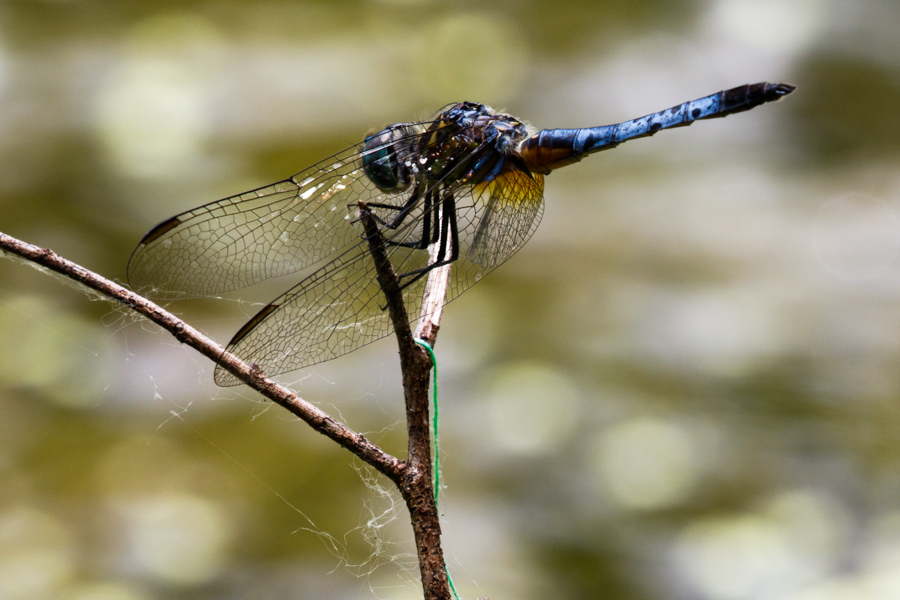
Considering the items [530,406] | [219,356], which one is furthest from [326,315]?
[530,406]

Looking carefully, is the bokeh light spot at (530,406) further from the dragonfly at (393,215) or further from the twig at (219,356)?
the twig at (219,356)

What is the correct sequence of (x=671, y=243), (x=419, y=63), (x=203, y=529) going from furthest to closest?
(x=419, y=63), (x=671, y=243), (x=203, y=529)

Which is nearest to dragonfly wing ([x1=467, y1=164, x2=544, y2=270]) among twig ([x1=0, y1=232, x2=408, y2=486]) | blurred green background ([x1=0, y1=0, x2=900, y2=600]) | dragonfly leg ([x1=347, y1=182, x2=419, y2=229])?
dragonfly leg ([x1=347, y1=182, x2=419, y2=229])

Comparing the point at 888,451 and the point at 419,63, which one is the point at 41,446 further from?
the point at 888,451

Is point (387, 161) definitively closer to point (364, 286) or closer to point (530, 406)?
point (364, 286)

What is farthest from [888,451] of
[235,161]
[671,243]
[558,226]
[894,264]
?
[235,161]

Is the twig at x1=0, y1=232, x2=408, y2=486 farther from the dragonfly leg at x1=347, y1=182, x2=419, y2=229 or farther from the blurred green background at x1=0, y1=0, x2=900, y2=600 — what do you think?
the blurred green background at x1=0, y1=0, x2=900, y2=600

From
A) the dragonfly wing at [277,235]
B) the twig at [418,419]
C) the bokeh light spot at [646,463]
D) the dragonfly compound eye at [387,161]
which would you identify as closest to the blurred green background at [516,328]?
the bokeh light spot at [646,463]
